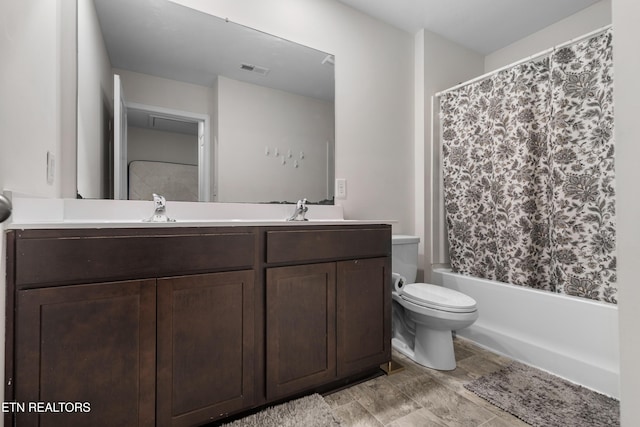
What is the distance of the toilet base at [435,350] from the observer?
1698 millimetres

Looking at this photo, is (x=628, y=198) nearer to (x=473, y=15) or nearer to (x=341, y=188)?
(x=341, y=188)

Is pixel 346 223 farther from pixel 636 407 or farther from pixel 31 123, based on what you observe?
pixel 31 123

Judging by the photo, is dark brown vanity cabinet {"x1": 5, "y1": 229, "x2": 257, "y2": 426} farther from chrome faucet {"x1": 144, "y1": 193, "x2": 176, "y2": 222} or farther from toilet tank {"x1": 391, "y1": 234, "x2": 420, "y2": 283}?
toilet tank {"x1": 391, "y1": 234, "x2": 420, "y2": 283}

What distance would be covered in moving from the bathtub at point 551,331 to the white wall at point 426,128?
40cm

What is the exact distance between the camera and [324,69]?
1995 mm

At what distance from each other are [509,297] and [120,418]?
6.99ft

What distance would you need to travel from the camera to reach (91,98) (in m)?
1.42

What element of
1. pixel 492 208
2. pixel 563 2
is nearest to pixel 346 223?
pixel 492 208

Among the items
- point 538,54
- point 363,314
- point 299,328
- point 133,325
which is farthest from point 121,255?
point 538,54

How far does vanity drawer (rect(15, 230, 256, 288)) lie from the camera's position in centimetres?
88

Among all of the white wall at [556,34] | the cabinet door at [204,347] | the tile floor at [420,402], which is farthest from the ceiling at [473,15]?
the tile floor at [420,402]

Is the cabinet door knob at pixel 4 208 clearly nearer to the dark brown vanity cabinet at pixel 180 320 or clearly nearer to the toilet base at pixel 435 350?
the dark brown vanity cabinet at pixel 180 320

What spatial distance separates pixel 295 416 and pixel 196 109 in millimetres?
1627

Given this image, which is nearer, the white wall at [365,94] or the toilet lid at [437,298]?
the toilet lid at [437,298]
